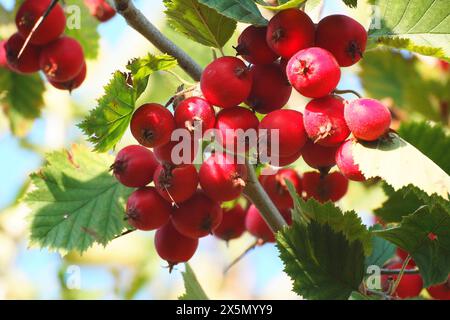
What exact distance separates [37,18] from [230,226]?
33.8 inches

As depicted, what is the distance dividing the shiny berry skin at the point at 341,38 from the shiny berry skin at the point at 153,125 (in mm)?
388

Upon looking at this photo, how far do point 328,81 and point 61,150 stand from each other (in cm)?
109

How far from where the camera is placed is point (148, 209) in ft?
6.00

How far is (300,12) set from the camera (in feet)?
5.55

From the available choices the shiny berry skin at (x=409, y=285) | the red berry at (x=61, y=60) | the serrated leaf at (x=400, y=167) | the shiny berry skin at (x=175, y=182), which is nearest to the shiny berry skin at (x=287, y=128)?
the serrated leaf at (x=400, y=167)

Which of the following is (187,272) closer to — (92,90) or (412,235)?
(412,235)

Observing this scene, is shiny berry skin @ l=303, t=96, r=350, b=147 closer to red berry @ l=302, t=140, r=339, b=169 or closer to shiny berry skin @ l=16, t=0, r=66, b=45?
red berry @ l=302, t=140, r=339, b=169

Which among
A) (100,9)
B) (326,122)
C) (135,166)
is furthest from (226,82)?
(100,9)

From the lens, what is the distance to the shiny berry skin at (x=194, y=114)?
1.62 m

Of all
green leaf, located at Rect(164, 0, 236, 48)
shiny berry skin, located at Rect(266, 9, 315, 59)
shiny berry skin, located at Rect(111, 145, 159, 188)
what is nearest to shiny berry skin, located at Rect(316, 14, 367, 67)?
shiny berry skin, located at Rect(266, 9, 315, 59)

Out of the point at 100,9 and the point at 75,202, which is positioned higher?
the point at 100,9

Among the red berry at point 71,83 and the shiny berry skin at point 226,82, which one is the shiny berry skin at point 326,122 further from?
the red berry at point 71,83

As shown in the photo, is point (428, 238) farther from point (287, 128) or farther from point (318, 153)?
point (287, 128)

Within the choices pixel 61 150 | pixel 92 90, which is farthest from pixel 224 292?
pixel 61 150
